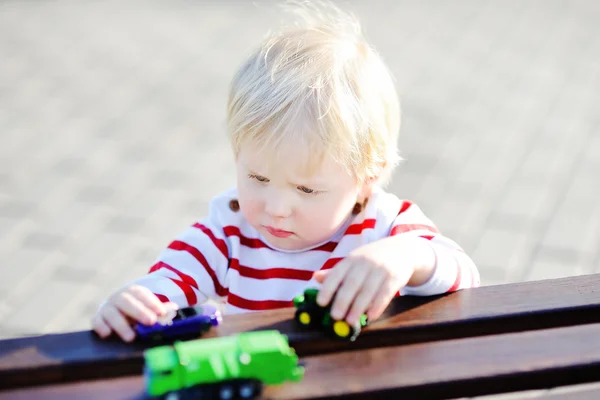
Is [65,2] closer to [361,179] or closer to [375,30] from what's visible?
[375,30]

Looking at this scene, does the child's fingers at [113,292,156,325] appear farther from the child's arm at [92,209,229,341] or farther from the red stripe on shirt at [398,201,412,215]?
the red stripe on shirt at [398,201,412,215]

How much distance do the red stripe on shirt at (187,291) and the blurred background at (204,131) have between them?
1.71 m

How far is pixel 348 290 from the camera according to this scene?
155cm

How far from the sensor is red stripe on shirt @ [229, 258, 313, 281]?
2.26 meters

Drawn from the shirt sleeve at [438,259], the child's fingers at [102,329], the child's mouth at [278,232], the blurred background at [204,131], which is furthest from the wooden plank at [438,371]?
the blurred background at [204,131]

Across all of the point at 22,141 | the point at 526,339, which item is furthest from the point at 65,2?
the point at 526,339

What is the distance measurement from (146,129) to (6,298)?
184cm

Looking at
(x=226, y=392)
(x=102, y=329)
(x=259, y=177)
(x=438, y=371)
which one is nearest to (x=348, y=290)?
(x=438, y=371)

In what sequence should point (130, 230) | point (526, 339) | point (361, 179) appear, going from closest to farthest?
point (526, 339), point (361, 179), point (130, 230)

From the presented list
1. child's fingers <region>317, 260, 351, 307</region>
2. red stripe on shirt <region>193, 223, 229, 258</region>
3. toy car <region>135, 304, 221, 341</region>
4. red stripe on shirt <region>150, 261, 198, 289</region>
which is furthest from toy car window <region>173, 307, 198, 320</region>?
red stripe on shirt <region>193, 223, 229, 258</region>

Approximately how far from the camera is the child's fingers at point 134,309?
157 centimetres

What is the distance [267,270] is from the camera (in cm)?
228

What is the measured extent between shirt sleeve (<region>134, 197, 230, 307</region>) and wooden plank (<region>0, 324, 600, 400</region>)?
71 cm

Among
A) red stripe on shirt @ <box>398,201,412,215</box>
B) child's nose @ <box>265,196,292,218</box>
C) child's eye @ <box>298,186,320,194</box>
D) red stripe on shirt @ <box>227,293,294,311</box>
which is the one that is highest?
child's eye @ <box>298,186,320,194</box>
